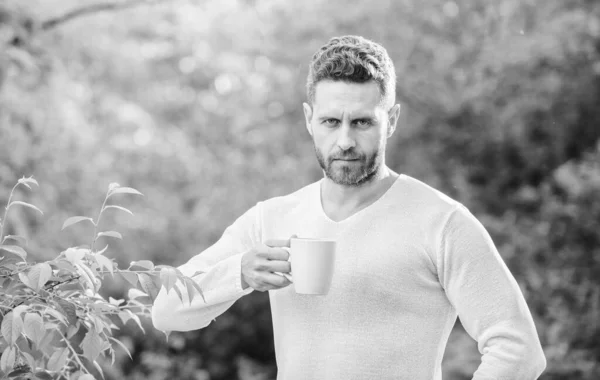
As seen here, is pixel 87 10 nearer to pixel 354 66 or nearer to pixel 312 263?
pixel 354 66

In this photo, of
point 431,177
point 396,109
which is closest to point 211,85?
point 431,177

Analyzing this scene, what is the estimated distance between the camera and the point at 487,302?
1479mm

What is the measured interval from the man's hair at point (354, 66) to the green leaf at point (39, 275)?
723 millimetres

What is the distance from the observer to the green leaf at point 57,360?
1364 millimetres

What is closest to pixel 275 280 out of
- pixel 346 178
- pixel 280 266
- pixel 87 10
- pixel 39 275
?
pixel 280 266

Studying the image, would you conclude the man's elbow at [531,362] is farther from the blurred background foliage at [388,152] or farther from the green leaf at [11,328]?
the blurred background foliage at [388,152]

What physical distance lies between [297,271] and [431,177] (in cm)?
366

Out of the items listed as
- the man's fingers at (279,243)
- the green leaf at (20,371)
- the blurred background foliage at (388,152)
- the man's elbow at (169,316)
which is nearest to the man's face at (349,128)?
the man's fingers at (279,243)

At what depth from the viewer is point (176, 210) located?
517cm

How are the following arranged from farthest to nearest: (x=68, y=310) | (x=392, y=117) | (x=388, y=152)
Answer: (x=388, y=152) < (x=392, y=117) < (x=68, y=310)

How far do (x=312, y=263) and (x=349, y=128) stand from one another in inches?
14.1

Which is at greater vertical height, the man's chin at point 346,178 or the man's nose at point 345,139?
the man's nose at point 345,139

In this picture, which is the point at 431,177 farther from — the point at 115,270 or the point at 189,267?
the point at 115,270

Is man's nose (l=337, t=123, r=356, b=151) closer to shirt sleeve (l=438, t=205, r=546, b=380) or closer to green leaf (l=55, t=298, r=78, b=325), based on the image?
shirt sleeve (l=438, t=205, r=546, b=380)
